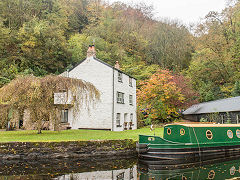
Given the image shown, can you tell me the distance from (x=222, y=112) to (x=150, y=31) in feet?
85.0

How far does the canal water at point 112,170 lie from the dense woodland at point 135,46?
17.5 metres

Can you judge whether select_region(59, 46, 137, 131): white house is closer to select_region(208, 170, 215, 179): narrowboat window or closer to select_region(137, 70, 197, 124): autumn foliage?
select_region(137, 70, 197, 124): autumn foliage

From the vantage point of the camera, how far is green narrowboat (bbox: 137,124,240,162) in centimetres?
1168

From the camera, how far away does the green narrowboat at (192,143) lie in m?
11.7

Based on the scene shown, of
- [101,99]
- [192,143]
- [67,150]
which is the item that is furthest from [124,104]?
[67,150]

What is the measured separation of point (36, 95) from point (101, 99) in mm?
9088

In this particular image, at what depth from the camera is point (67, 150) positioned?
11.7 m

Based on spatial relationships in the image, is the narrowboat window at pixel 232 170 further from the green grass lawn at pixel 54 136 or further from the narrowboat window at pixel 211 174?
the green grass lawn at pixel 54 136

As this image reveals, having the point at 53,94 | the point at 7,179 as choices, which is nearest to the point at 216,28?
the point at 53,94

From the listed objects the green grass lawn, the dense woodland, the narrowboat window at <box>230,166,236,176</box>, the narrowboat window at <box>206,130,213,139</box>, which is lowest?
the narrowboat window at <box>230,166,236,176</box>

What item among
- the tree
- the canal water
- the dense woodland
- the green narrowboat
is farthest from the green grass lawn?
the dense woodland

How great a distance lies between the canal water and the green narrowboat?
0.89 m

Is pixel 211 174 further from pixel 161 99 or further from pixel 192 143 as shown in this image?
pixel 161 99

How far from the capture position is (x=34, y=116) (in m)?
14.5
